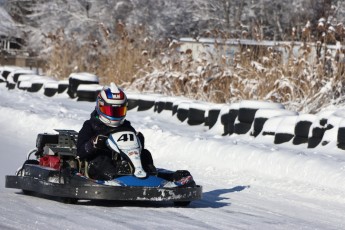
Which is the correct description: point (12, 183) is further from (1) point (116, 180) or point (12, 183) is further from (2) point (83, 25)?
(2) point (83, 25)

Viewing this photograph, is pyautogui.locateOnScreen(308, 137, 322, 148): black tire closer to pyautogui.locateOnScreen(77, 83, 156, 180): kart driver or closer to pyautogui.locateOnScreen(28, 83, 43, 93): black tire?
pyautogui.locateOnScreen(77, 83, 156, 180): kart driver

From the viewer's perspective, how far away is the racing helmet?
780cm

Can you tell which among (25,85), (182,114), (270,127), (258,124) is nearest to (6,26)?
(25,85)

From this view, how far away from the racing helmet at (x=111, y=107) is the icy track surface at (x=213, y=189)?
0.74 m

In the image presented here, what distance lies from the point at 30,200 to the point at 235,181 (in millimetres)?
2798

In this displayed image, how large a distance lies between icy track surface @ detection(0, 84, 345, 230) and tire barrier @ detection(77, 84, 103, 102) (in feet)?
13.3

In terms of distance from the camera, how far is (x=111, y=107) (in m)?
7.82

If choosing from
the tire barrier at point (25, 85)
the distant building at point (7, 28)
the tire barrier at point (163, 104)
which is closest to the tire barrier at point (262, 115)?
the tire barrier at point (163, 104)

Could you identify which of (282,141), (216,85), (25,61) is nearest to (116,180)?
(282,141)

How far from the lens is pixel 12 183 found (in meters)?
8.11

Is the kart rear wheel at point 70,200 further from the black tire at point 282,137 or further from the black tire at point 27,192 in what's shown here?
the black tire at point 282,137

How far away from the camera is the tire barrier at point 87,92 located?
1919 centimetres

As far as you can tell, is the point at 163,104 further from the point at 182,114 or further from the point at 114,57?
the point at 114,57

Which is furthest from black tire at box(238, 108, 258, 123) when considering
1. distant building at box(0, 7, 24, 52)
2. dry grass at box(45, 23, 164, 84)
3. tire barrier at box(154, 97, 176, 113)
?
distant building at box(0, 7, 24, 52)
